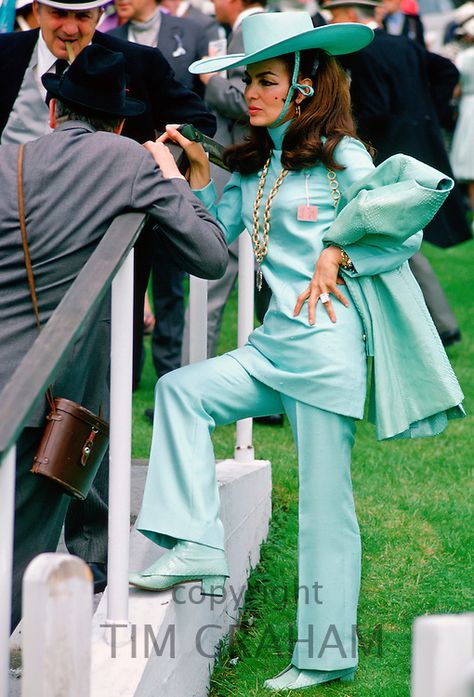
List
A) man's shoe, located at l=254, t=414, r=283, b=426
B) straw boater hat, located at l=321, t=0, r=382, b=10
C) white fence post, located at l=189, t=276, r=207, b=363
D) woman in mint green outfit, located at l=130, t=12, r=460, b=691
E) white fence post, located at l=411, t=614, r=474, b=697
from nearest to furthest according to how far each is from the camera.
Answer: white fence post, located at l=411, t=614, r=474, b=697 < woman in mint green outfit, located at l=130, t=12, r=460, b=691 < white fence post, located at l=189, t=276, r=207, b=363 < man's shoe, located at l=254, t=414, r=283, b=426 < straw boater hat, located at l=321, t=0, r=382, b=10

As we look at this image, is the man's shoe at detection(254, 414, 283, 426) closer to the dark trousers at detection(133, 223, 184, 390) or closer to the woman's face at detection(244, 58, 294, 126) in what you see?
the dark trousers at detection(133, 223, 184, 390)

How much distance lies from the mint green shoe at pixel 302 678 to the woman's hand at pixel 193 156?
1.46 m

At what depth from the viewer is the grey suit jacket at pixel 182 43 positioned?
6781mm

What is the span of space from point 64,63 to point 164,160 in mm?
1088

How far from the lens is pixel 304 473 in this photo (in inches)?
136

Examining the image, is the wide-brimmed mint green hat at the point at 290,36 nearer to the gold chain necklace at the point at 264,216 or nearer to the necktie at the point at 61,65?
the gold chain necklace at the point at 264,216

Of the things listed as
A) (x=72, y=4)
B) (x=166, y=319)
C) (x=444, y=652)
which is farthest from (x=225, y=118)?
(x=444, y=652)

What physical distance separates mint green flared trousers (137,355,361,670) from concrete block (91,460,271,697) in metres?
0.20

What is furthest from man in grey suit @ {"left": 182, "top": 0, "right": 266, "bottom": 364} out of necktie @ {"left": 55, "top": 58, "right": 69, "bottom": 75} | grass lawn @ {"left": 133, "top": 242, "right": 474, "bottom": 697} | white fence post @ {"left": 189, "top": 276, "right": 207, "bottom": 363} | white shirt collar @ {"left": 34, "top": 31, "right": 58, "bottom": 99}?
white fence post @ {"left": 189, "top": 276, "right": 207, "bottom": 363}

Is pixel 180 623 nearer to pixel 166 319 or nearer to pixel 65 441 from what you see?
pixel 65 441

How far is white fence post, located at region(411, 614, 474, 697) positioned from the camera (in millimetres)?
1721

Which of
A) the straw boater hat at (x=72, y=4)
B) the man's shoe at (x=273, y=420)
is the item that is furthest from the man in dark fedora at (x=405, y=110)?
the straw boater hat at (x=72, y=4)

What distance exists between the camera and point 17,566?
3.32m

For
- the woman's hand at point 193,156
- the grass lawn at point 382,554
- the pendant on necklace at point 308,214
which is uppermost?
the woman's hand at point 193,156
